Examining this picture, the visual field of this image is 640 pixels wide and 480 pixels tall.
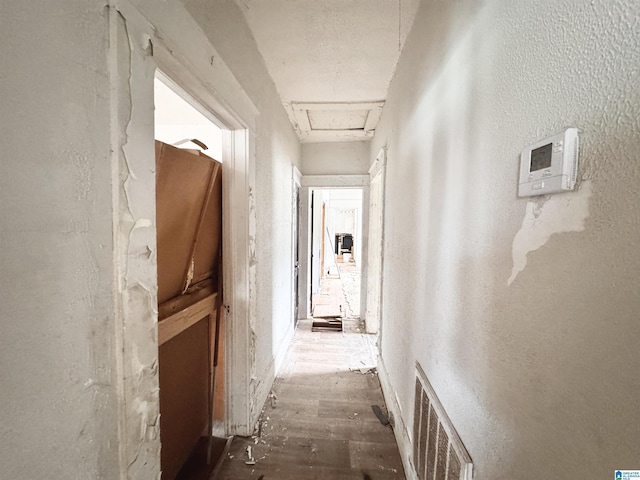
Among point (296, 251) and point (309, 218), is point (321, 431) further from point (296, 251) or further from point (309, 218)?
point (309, 218)

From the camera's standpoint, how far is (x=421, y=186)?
1452 mm

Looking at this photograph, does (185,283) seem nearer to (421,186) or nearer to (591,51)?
(421,186)

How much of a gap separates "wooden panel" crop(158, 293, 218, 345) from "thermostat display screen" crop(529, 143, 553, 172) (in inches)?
55.9

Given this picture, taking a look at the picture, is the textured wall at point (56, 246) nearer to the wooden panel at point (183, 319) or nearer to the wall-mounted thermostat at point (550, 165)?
the wooden panel at point (183, 319)

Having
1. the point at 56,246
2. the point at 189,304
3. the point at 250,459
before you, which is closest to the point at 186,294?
the point at 189,304

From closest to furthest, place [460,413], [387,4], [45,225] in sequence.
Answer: [45,225]
[460,413]
[387,4]

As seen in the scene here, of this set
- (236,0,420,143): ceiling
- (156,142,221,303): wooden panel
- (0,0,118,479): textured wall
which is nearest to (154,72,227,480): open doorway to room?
(156,142,221,303): wooden panel

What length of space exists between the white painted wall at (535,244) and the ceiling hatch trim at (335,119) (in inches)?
64.8

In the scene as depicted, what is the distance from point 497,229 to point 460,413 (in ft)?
2.07

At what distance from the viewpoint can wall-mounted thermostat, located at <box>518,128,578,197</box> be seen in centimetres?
51

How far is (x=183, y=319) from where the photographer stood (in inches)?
55.2

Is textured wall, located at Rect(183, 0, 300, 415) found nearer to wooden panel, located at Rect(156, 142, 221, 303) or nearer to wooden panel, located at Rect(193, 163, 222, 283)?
wooden panel, located at Rect(193, 163, 222, 283)

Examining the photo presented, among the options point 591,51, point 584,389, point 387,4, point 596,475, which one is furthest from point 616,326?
point 387,4

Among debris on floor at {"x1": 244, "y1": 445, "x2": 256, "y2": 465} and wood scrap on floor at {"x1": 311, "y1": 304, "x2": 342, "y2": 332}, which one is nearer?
debris on floor at {"x1": 244, "y1": 445, "x2": 256, "y2": 465}
